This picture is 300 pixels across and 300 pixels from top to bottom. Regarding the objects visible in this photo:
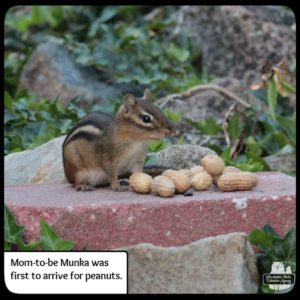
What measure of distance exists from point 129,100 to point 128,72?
3375 millimetres

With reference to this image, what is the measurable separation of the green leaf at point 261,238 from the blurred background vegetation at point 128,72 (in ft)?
4.24

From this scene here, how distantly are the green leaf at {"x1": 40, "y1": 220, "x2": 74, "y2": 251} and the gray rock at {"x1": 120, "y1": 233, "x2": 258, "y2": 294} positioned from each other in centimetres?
26

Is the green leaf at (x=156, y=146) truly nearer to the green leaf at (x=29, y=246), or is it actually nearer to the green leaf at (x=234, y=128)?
the green leaf at (x=234, y=128)

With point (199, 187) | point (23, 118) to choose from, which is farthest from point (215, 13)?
point (199, 187)

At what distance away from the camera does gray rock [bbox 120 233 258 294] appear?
3.92 meters

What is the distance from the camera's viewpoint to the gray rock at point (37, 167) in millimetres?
5207

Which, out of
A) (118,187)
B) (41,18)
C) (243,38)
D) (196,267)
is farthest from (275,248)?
(41,18)

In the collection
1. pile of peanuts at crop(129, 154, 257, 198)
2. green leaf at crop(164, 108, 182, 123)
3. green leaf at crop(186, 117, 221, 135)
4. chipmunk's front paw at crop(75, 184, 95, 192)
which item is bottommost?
chipmunk's front paw at crop(75, 184, 95, 192)

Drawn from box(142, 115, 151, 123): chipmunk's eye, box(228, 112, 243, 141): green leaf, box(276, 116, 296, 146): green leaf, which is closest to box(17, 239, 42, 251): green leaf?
box(142, 115, 151, 123): chipmunk's eye

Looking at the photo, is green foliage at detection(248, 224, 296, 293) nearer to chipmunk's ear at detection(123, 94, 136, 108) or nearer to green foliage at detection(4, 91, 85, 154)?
chipmunk's ear at detection(123, 94, 136, 108)

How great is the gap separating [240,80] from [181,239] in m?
3.93

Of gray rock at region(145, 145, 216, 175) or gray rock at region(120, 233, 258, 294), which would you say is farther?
gray rock at region(145, 145, 216, 175)

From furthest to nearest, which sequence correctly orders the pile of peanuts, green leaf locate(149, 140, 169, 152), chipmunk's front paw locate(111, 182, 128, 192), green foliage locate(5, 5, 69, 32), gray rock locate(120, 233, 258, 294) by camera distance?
green foliage locate(5, 5, 69, 32) → green leaf locate(149, 140, 169, 152) → chipmunk's front paw locate(111, 182, 128, 192) → the pile of peanuts → gray rock locate(120, 233, 258, 294)

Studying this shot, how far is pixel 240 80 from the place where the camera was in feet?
26.2
